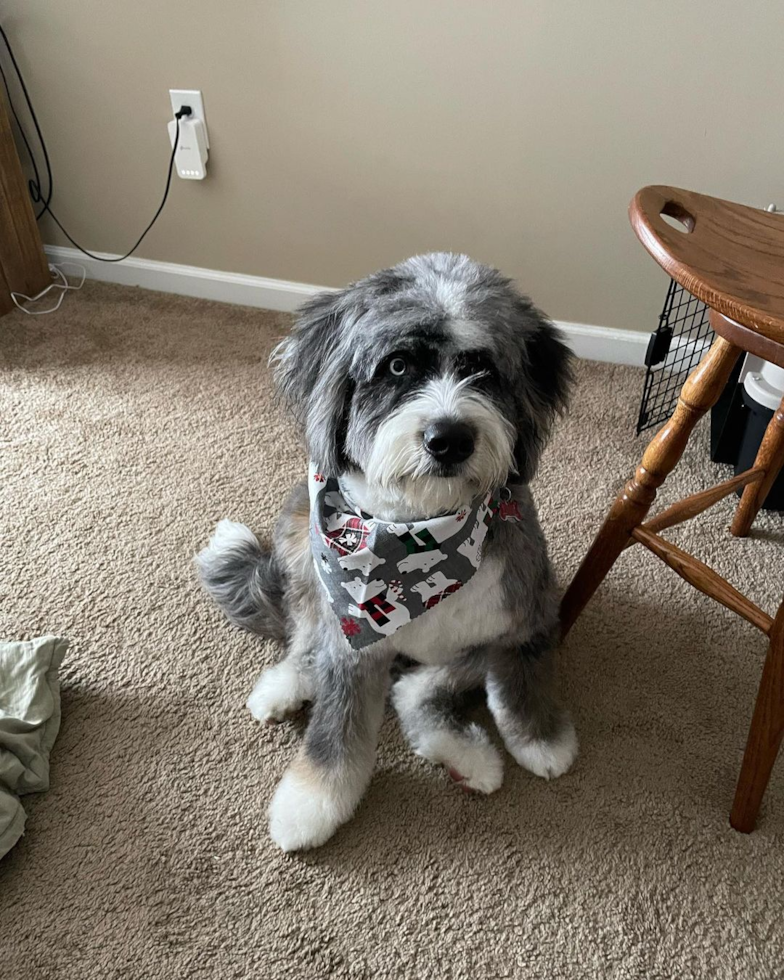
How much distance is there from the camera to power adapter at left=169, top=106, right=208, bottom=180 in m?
1.92

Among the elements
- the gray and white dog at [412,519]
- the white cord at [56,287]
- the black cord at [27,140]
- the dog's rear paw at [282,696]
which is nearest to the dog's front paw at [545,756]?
the gray and white dog at [412,519]

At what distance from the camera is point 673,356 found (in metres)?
1.86

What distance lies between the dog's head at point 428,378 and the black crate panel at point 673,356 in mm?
901

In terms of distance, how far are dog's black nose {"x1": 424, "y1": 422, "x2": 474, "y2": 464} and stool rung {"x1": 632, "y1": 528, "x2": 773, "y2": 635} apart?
1.52ft

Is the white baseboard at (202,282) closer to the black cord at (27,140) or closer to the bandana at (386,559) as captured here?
the black cord at (27,140)

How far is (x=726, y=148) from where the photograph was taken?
1608 mm

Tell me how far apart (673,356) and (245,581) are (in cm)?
119

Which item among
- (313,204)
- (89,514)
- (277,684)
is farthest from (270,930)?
(313,204)

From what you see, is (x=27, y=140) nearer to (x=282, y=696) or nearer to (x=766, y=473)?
(x=282, y=696)

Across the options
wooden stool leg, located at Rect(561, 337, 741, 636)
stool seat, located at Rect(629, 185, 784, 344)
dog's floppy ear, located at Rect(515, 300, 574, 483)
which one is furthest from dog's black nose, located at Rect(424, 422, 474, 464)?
wooden stool leg, located at Rect(561, 337, 741, 636)

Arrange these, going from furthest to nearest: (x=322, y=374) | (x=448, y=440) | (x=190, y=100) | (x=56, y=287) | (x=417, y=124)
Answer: (x=56, y=287) < (x=190, y=100) < (x=417, y=124) < (x=322, y=374) < (x=448, y=440)

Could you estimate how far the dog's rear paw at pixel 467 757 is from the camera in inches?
44.4

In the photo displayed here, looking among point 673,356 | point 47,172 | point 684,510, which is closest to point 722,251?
point 684,510

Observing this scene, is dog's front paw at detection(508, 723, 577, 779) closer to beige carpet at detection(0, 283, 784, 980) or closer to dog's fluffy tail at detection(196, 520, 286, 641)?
beige carpet at detection(0, 283, 784, 980)
